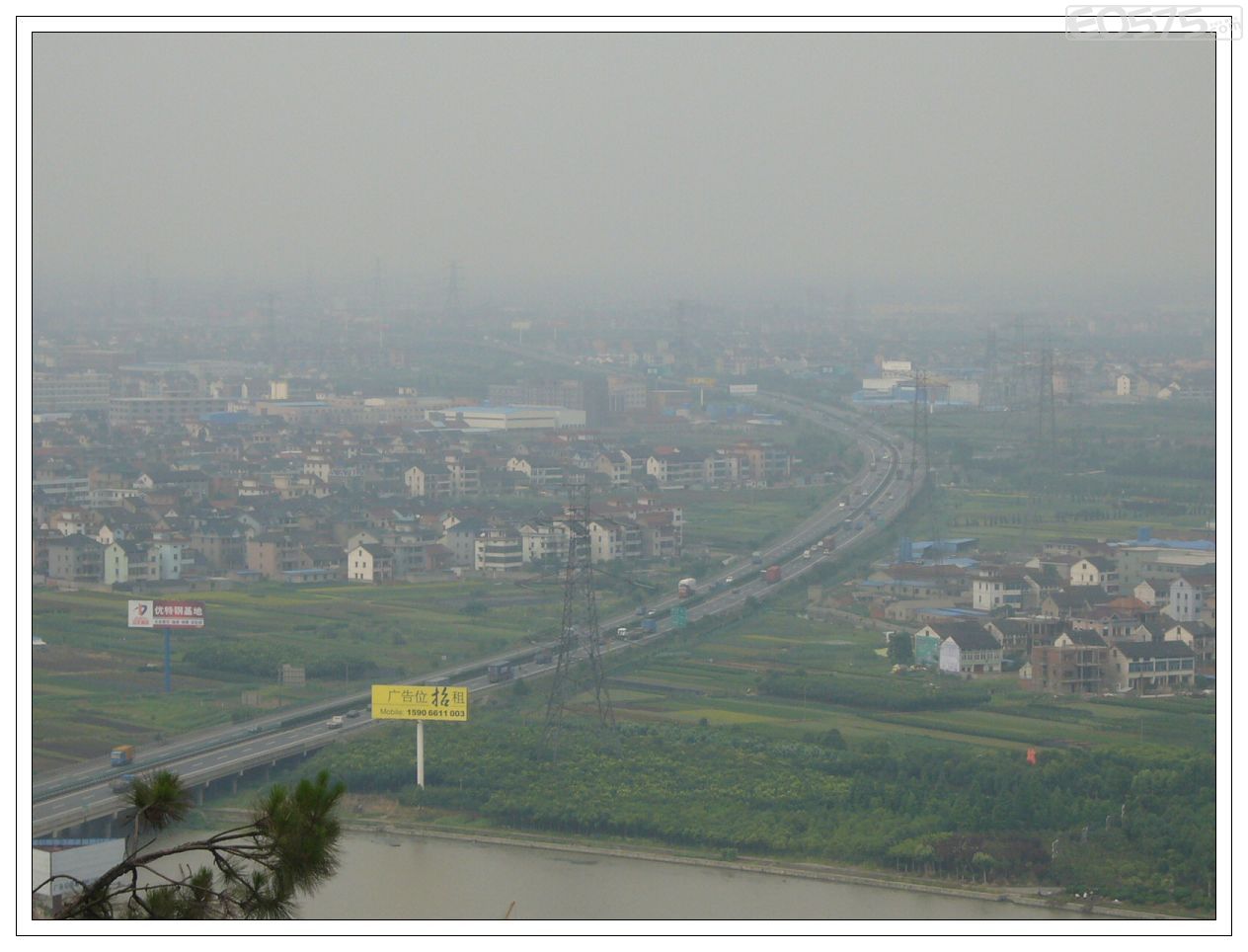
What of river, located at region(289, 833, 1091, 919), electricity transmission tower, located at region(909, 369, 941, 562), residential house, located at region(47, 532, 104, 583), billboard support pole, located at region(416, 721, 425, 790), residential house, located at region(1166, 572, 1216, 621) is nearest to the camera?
river, located at region(289, 833, 1091, 919)

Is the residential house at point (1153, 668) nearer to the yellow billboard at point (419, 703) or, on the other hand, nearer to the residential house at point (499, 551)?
the yellow billboard at point (419, 703)

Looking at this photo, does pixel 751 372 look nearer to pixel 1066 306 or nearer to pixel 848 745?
pixel 1066 306

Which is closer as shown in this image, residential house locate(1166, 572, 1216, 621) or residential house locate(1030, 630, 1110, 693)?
residential house locate(1030, 630, 1110, 693)

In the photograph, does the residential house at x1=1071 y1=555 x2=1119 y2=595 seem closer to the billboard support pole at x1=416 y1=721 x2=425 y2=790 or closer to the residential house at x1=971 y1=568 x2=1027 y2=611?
the residential house at x1=971 y1=568 x2=1027 y2=611

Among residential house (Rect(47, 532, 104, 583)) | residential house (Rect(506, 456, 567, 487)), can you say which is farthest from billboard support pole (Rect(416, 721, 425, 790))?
residential house (Rect(506, 456, 567, 487))

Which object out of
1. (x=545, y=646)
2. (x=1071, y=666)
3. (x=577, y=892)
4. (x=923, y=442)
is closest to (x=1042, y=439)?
(x=923, y=442)
